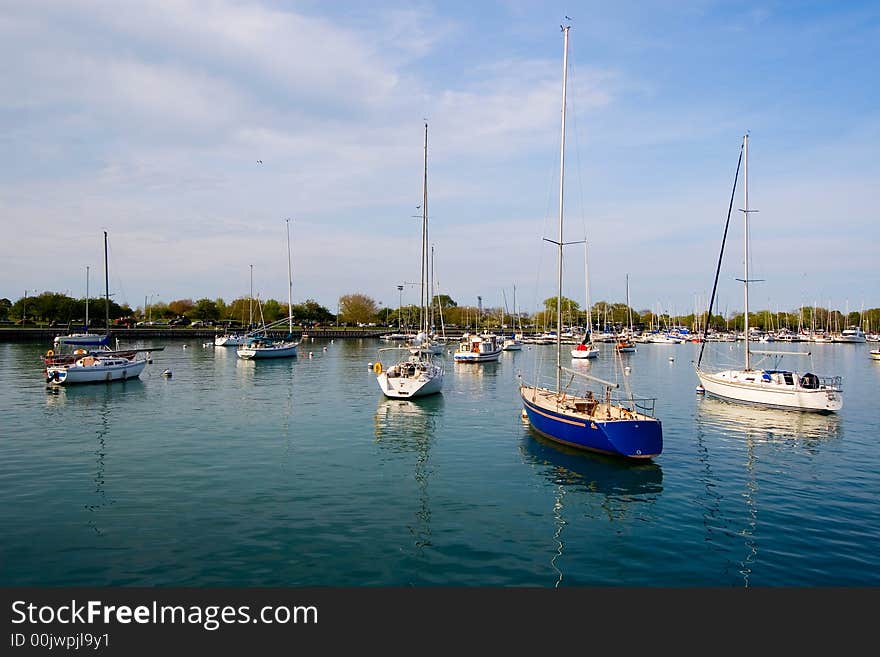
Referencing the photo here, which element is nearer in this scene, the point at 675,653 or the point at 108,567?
the point at 675,653

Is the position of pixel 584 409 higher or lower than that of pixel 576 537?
higher

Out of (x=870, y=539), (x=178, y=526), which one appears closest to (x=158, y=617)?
(x=178, y=526)

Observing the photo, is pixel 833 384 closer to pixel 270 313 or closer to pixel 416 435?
pixel 416 435

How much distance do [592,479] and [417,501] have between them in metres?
7.20

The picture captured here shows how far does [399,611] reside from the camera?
37.6ft

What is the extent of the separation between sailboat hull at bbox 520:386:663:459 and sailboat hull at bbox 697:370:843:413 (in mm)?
19151

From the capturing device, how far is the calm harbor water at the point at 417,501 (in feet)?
45.5

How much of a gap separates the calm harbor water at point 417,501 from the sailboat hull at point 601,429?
75 cm

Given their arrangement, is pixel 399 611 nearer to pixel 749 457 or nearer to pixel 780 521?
pixel 780 521

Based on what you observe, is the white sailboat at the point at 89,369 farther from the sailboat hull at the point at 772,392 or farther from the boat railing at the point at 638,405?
the sailboat hull at the point at 772,392

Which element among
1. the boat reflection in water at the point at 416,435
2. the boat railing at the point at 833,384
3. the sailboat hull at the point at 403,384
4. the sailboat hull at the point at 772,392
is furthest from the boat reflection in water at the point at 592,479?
the boat railing at the point at 833,384

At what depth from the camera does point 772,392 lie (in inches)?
1576

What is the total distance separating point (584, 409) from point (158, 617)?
20524mm

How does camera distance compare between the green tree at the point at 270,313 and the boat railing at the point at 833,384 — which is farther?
the green tree at the point at 270,313
